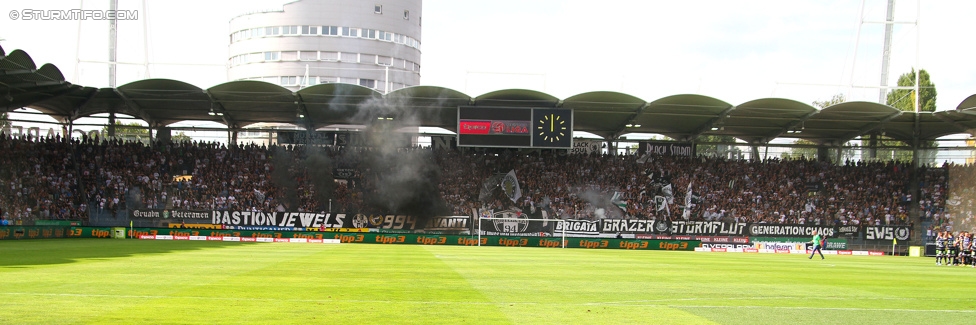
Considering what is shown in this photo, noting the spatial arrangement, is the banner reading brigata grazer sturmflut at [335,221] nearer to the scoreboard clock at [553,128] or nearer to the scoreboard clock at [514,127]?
the scoreboard clock at [514,127]

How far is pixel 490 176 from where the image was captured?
4788 centimetres

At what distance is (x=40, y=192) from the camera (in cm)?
4041

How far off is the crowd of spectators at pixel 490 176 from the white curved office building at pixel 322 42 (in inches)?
1257

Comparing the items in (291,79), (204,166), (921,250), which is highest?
(291,79)

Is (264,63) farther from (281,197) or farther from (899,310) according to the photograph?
(899,310)

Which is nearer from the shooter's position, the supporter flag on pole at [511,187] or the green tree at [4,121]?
the green tree at [4,121]

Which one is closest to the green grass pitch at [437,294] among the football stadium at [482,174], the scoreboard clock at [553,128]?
the football stadium at [482,174]

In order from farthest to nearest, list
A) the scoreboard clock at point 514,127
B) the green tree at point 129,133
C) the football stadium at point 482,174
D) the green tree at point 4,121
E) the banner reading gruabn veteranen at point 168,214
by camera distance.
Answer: the green tree at point 129,133 < the scoreboard clock at point 514,127 < the green tree at point 4,121 < the banner reading gruabn veteranen at point 168,214 < the football stadium at point 482,174

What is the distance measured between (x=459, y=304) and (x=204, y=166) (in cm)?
3757

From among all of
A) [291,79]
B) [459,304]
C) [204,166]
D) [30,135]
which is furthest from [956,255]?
[291,79]

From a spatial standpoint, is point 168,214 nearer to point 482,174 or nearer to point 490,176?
point 482,174

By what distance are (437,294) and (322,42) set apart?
69932 mm

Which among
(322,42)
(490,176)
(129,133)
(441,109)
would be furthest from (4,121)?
(322,42)

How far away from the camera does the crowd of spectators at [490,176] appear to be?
43469 millimetres
